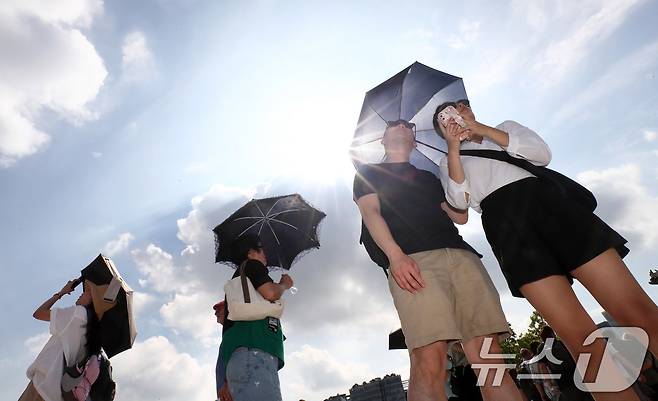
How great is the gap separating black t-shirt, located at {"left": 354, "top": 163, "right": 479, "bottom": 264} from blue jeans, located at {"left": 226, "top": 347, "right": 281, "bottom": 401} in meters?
1.34

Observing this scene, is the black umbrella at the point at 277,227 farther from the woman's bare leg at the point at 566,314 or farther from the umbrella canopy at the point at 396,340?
the woman's bare leg at the point at 566,314

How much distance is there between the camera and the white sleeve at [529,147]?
9.27 feet

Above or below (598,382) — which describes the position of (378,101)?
above

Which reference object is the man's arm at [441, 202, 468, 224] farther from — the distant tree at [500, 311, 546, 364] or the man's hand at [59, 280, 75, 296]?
the distant tree at [500, 311, 546, 364]

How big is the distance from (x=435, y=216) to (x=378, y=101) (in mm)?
1770

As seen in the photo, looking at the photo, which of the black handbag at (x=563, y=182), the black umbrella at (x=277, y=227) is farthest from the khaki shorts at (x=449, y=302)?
the black umbrella at (x=277, y=227)

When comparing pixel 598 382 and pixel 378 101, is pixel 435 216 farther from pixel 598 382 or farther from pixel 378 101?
pixel 378 101

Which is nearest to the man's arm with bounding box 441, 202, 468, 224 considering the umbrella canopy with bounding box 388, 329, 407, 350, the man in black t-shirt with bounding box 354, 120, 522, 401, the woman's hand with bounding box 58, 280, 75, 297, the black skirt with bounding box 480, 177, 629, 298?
the man in black t-shirt with bounding box 354, 120, 522, 401

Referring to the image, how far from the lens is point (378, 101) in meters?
4.55

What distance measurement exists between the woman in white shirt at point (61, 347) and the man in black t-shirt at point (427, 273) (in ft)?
9.85

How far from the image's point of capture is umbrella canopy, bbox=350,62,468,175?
443 centimetres

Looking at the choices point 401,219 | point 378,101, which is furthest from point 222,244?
point 401,219

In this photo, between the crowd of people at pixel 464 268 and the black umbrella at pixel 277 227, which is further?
the black umbrella at pixel 277 227

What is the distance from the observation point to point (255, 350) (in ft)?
10.3
